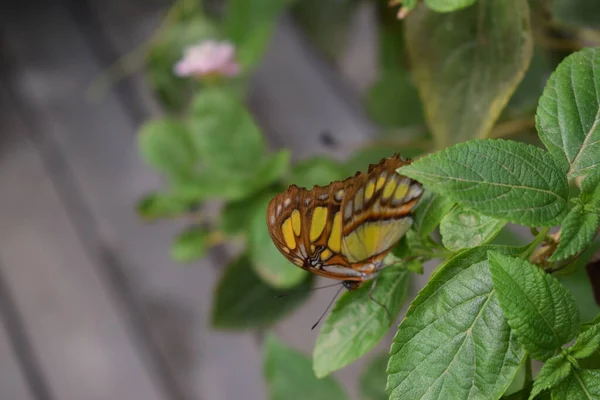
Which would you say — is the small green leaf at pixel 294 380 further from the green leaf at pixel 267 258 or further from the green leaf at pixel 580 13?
the green leaf at pixel 580 13

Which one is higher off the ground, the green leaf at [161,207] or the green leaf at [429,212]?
the green leaf at [161,207]

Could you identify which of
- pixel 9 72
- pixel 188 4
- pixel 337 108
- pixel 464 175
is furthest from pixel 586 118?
pixel 9 72

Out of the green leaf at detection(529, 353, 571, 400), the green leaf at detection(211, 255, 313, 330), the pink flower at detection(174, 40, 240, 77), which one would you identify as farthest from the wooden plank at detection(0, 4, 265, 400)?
the green leaf at detection(529, 353, 571, 400)

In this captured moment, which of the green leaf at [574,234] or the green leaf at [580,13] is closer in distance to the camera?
the green leaf at [574,234]

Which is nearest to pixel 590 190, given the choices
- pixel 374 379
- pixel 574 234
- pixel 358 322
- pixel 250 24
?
pixel 574 234

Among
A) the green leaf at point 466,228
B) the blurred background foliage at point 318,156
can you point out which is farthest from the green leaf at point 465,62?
the green leaf at point 466,228
